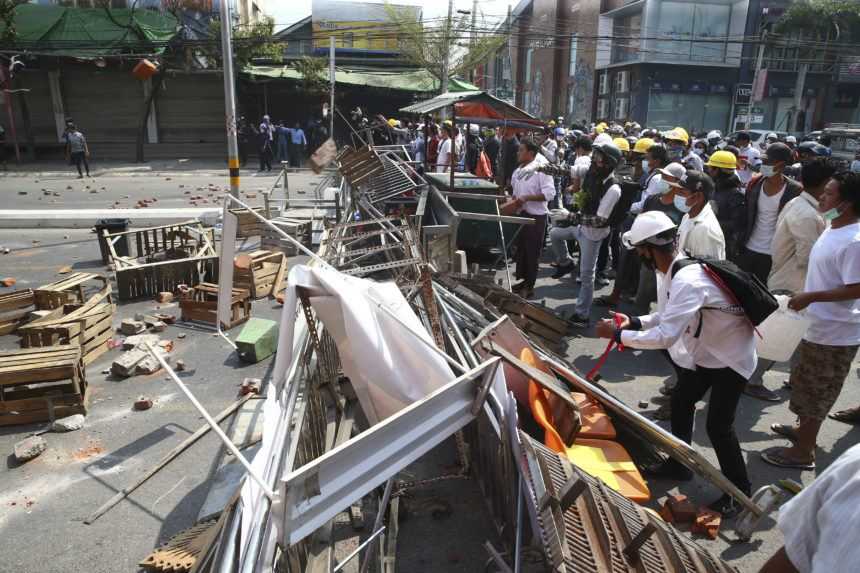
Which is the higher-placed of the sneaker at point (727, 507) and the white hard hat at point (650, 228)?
the white hard hat at point (650, 228)

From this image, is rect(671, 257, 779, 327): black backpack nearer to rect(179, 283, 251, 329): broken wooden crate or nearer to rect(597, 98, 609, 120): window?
rect(179, 283, 251, 329): broken wooden crate

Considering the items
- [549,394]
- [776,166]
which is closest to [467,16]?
[776,166]

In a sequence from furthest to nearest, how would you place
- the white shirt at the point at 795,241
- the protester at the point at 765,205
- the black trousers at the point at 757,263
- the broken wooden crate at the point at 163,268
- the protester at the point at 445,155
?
the protester at the point at 445,155, the broken wooden crate at the point at 163,268, the black trousers at the point at 757,263, the protester at the point at 765,205, the white shirt at the point at 795,241

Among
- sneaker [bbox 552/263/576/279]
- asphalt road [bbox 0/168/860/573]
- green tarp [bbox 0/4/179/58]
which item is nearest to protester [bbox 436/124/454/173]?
sneaker [bbox 552/263/576/279]

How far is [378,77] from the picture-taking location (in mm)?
26547

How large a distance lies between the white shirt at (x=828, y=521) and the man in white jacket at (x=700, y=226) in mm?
3266

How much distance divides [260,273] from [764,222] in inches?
237

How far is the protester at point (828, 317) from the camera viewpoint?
354 cm

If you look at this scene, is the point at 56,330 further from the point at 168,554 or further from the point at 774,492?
the point at 774,492

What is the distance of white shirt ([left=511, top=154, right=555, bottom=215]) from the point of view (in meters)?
7.06

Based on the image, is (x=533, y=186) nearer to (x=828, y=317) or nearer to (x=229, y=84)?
(x=828, y=317)

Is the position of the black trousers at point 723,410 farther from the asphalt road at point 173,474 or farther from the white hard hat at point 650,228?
the white hard hat at point 650,228

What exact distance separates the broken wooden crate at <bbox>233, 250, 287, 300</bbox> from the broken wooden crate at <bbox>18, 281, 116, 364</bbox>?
1.59 metres

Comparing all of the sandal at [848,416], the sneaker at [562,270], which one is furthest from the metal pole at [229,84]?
the sandal at [848,416]
